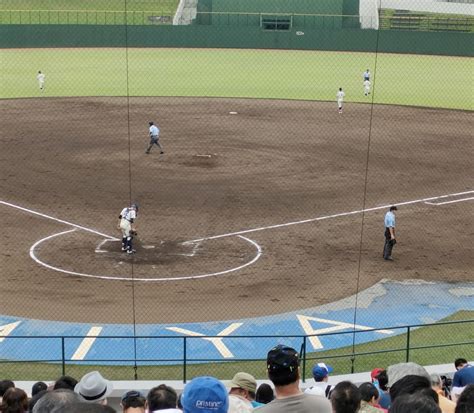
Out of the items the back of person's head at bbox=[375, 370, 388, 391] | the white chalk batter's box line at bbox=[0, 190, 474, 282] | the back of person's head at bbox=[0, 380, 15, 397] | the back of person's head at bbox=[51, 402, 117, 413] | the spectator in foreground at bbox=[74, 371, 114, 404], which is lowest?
the white chalk batter's box line at bbox=[0, 190, 474, 282]

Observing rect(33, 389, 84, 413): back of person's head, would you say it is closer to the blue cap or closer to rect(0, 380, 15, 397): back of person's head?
the blue cap

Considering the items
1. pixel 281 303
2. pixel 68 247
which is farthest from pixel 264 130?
pixel 281 303

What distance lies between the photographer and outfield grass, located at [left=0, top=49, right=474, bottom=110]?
174 feet

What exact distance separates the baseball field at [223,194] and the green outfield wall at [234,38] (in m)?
8.63

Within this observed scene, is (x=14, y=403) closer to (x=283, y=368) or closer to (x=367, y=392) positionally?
(x=283, y=368)

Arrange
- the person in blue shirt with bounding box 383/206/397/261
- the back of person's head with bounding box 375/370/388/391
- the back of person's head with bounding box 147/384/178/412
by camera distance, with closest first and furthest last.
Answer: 1. the back of person's head with bounding box 147/384/178/412
2. the back of person's head with bounding box 375/370/388/391
3. the person in blue shirt with bounding box 383/206/397/261

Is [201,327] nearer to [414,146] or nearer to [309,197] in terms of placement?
[309,197]

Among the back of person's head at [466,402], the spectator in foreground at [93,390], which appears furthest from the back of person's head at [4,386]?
the back of person's head at [466,402]

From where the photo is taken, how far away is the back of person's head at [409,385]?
6465 mm

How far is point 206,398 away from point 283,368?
1.99 feet

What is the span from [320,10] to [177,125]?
34.7 m

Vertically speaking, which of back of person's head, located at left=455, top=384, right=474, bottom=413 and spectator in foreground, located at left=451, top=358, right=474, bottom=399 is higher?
back of person's head, located at left=455, top=384, right=474, bottom=413

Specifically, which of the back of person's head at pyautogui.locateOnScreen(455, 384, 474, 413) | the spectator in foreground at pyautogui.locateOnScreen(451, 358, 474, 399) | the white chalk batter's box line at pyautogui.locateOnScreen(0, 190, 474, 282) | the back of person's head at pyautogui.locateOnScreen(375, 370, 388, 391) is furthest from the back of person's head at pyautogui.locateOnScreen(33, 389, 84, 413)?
the white chalk batter's box line at pyautogui.locateOnScreen(0, 190, 474, 282)

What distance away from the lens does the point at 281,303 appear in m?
20.3
